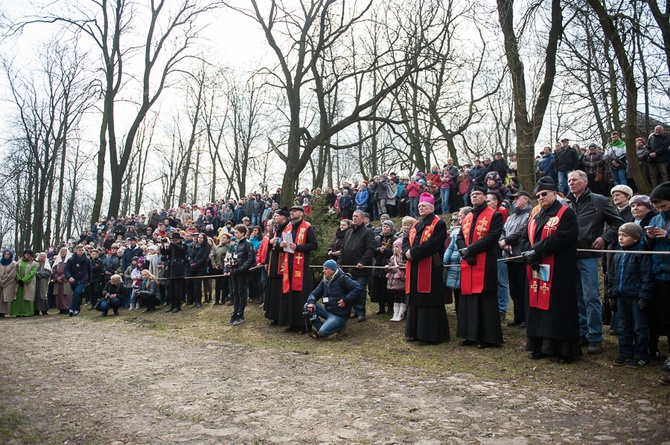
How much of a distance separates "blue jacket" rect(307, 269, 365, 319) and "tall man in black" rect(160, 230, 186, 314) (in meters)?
6.00

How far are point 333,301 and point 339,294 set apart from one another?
0.51 ft

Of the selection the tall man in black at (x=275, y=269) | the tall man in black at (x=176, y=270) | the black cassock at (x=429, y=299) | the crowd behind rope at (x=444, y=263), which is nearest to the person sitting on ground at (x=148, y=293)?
the crowd behind rope at (x=444, y=263)

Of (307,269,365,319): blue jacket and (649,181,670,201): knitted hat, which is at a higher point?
(649,181,670,201): knitted hat

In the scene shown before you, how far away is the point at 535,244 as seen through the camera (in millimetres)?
6094

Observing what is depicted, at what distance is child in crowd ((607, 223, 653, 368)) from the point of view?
538 centimetres

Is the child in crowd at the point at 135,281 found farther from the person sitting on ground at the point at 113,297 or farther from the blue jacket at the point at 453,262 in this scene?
the blue jacket at the point at 453,262

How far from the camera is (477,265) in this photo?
6941mm

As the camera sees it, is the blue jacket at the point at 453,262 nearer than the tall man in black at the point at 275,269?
Yes

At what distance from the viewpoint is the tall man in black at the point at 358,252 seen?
30.5 ft

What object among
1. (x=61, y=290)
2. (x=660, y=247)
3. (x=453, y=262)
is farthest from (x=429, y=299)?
(x=61, y=290)

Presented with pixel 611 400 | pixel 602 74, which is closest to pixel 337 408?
pixel 611 400

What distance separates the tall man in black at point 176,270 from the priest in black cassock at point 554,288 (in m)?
9.57

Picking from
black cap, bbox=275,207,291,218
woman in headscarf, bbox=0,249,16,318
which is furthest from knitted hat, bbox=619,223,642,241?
woman in headscarf, bbox=0,249,16,318

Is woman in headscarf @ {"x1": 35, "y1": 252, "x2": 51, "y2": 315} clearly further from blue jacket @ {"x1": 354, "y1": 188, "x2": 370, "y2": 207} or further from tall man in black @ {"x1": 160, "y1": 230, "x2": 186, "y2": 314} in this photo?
blue jacket @ {"x1": 354, "y1": 188, "x2": 370, "y2": 207}
